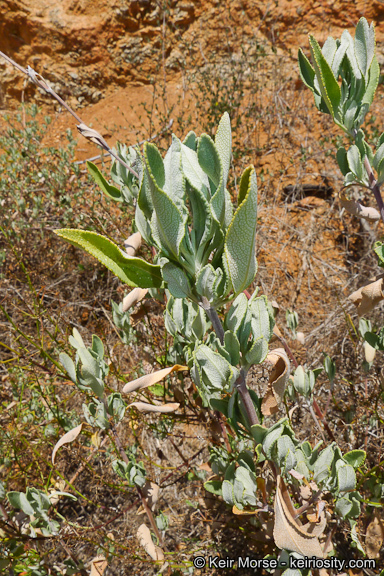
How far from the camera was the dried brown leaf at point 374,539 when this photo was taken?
1505 mm

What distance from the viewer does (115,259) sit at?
0.64 m

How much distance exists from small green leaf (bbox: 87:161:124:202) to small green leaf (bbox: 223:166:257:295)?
67 centimetres

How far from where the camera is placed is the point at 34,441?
2.51 meters

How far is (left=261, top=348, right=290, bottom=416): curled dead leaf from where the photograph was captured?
35.8 inches

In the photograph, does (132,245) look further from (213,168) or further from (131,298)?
(213,168)

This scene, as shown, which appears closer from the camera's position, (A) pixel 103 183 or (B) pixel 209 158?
(B) pixel 209 158

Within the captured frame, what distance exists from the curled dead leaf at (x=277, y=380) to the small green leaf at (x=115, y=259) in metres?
0.38

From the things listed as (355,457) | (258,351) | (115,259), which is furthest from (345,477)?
(115,259)

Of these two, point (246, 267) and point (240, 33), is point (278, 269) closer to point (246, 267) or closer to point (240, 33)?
point (246, 267)

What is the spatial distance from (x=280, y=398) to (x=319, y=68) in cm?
83

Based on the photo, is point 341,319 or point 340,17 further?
point 340,17

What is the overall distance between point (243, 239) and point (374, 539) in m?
1.48

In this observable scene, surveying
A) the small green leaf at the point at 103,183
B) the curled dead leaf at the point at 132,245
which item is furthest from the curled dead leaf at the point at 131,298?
the small green leaf at the point at 103,183

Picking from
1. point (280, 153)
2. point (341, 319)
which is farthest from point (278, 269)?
point (280, 153)
